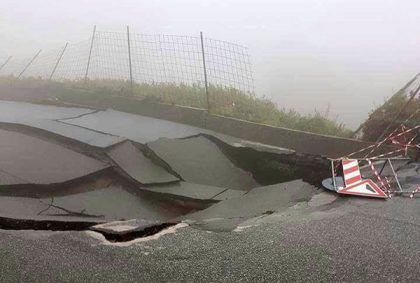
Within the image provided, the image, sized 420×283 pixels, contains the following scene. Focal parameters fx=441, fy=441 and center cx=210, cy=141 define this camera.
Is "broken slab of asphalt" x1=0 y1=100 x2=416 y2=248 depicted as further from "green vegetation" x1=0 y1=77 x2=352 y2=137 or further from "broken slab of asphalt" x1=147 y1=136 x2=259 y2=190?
"green vegetation" x1=0 y1=77 x2=352 y2=137

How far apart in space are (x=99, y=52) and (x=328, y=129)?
735cm

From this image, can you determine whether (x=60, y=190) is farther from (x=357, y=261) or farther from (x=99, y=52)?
(x=99, y=52)

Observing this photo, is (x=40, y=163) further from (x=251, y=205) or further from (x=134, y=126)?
(x=251, y=205)

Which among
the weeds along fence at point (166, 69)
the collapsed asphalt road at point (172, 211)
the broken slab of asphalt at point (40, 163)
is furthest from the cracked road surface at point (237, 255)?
the weeds along fence at point (166, 69)

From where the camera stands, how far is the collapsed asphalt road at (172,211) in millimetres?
3992

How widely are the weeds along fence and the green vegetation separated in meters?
0.02

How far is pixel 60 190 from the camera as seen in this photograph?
21.1ft

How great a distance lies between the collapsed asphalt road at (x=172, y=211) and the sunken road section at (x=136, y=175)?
0.02 metres

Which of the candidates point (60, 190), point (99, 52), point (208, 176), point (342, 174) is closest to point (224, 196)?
point (208, 176)

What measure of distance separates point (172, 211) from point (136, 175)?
2.98 feet

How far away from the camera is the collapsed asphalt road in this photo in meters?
3.99

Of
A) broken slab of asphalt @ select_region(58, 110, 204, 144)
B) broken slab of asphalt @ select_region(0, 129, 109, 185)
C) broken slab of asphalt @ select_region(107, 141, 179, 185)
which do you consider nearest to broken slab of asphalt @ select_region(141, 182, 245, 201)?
broken slab of asphalt @ select_region(107, 141, 179, 185)

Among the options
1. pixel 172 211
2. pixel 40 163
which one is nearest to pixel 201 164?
pixel 172 211

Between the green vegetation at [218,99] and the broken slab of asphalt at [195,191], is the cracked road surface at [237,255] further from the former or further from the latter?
the green vegetation at [218,99]
